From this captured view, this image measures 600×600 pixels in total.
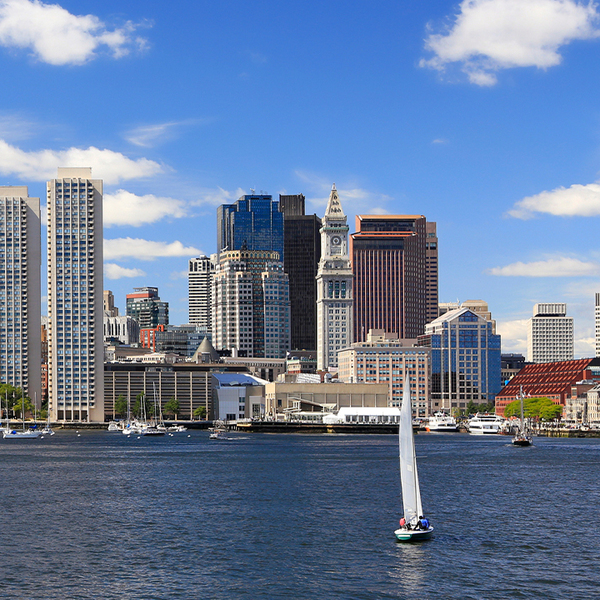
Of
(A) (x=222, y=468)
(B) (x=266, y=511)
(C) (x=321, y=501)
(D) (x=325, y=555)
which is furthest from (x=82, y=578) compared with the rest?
(A) (x=222, y=468)

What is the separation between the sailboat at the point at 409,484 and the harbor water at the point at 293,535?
3.51ft

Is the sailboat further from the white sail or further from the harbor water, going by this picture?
the harbor water

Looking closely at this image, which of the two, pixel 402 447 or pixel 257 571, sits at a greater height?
pixel 402 447

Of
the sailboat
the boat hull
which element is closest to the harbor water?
the boat hull

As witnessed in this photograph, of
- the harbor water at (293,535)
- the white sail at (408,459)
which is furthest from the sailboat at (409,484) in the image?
the harbor water at (293,535)

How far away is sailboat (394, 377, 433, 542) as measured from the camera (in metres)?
77.1

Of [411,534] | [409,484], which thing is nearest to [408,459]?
[409,484]

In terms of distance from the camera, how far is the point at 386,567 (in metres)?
73.5

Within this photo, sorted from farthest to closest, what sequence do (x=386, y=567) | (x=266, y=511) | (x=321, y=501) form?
(x=321, y=501) → (x=266, y=511) → (x=386, y=567)

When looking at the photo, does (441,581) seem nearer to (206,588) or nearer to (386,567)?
(386,567)

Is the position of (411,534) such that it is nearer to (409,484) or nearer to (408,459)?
(409,484)

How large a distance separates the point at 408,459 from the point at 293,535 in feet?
52.5

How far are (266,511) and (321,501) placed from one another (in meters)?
9.55

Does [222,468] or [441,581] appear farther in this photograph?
[222,468]
